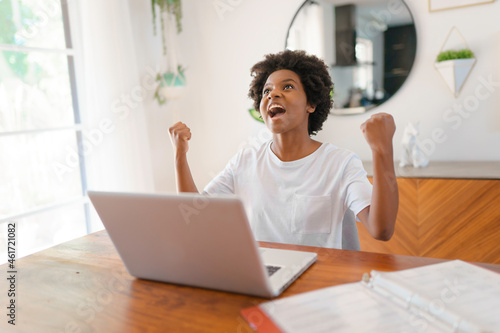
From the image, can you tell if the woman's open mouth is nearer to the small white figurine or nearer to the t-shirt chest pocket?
the t-shirt chest pocket

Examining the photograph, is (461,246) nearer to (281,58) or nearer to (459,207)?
(459,207)

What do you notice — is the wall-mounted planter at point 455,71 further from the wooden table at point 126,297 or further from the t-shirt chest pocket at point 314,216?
the wooden table at point 126,297

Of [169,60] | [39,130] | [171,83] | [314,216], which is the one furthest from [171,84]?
[314,216]

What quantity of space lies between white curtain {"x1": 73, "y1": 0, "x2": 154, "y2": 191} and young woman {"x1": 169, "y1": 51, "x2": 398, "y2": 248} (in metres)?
1.14

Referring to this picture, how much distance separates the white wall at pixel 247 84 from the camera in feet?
7.68

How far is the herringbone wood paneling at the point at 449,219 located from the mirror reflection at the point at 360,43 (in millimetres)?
752

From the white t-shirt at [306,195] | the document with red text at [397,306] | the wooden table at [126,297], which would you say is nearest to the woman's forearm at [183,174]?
the white t-shirt at [306,195]

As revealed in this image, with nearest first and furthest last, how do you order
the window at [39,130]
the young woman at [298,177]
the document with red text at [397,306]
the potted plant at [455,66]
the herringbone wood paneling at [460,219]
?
the document with red text at [397,306], the young woman at [298,177], the herringbone wood paneling at [460,219], the window at [39,130], the potted plant at [455,66]

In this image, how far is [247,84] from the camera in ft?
10.0

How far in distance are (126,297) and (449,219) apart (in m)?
1.66

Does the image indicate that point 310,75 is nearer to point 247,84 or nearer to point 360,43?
point 360,43

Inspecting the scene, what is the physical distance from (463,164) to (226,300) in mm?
1946

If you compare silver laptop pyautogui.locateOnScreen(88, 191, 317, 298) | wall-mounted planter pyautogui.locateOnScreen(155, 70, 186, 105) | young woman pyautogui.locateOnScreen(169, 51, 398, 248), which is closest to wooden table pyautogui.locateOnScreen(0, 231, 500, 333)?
silver laptop pyautogui.locateOnScreen(88, 191, 317, 298)

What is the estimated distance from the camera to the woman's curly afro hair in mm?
1621
